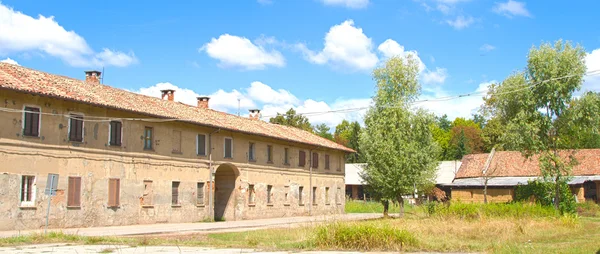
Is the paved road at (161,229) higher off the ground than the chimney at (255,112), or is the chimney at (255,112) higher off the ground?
the chimney at (255,112)

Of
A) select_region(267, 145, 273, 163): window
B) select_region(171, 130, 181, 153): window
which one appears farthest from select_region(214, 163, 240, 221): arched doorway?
select_region(171, 130, 181, 153): window

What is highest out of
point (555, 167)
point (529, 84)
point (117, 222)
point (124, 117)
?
point (529, 84)

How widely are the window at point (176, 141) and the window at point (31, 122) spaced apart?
28.0 feet

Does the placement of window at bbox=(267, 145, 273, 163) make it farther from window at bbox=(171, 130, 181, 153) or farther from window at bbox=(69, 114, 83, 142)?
window at bbox=(69, 114, 83, 142)

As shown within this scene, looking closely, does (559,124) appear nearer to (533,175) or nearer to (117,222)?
(533,175)

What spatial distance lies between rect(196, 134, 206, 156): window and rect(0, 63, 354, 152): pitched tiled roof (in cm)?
98

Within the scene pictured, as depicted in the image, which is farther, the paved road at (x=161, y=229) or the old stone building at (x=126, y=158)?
the old stone building at (x=126, y=158)

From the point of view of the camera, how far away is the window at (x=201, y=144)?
35.1 meters

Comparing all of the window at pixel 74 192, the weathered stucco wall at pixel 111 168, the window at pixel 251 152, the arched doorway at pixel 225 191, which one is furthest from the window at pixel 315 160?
the window at pixel 74 192

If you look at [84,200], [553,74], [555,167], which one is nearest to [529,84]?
[553,74]

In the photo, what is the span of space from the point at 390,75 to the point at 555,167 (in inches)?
491

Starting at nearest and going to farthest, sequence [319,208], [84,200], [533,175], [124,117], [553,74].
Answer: [84,200] < [124,117] < [553,74] < [319,208] < [533,175]

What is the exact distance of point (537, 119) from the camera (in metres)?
36.1

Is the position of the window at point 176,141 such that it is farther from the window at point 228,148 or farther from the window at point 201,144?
the window at point 228,148
